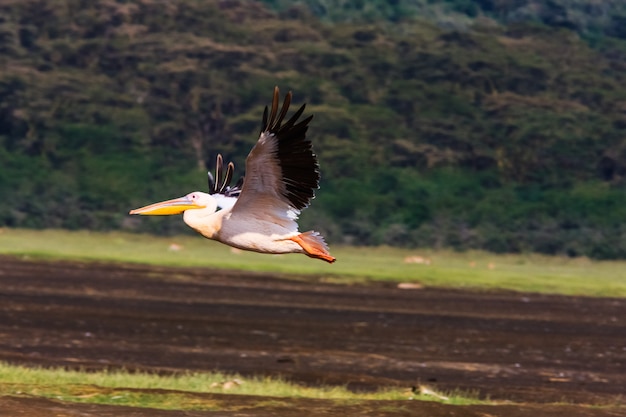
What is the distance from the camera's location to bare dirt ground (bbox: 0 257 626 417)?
1662 cm

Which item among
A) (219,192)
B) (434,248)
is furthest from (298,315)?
(434,248)

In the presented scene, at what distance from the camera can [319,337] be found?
22172mm

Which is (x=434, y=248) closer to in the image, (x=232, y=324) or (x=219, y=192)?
(x=232, y=324)

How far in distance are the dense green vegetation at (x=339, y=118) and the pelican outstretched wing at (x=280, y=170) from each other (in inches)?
1374

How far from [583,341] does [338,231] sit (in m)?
24.8

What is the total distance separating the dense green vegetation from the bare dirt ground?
1566 cm

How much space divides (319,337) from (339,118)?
3266 cm

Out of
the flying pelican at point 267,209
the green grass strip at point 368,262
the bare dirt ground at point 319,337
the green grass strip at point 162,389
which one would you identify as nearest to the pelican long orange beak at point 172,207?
the flying pelican at point 267,209

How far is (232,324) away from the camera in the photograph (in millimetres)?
23453

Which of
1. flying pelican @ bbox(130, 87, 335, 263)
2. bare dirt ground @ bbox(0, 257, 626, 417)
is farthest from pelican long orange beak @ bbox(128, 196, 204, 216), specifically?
bare dirt ground @ bbox(0, 257, 626, 417)

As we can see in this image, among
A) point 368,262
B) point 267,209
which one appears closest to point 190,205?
point 267,209

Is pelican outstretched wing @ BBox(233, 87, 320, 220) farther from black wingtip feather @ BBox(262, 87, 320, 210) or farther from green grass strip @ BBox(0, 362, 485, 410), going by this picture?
green grass strip @ BBox(0, 362, 485, 410)

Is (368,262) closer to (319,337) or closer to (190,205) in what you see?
(319,337)

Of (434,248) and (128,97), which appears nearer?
(434,248)
